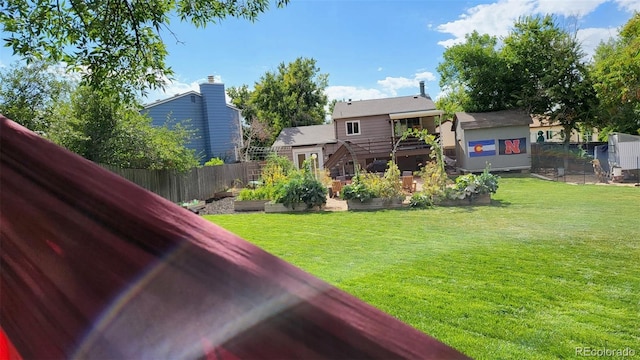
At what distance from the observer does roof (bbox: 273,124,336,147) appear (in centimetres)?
2783

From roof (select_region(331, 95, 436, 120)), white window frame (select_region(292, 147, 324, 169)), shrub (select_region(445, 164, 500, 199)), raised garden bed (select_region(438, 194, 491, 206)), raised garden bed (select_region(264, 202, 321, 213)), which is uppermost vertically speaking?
roof (select_region(331, 95, 436, 120))

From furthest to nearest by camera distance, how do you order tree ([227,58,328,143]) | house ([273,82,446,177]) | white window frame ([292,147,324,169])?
1. tree ([227,58,328,143])
2. white window frame ([292,147,324,169])
3. house ([273,82,446,177])

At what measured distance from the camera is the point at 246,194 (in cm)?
1422

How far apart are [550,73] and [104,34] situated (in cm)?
2810

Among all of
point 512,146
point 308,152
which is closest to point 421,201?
point 512,146

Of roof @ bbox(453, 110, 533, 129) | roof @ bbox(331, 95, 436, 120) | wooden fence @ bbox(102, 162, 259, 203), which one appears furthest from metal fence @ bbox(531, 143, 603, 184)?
wooden fence @ bbox(102, 162, 259, 203)

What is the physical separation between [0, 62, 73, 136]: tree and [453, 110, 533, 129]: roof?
67.5 ft

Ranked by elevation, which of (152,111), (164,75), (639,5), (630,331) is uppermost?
(639,5)

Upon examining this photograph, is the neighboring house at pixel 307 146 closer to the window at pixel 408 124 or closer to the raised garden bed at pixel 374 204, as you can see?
the window at pixel 408 124

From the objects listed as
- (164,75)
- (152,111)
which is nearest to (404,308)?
(164,75)

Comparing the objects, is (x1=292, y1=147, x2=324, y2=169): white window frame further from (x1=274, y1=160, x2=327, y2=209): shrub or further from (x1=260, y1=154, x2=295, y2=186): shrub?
(x1=274, y1=160, x2=327, y2=209): shrub

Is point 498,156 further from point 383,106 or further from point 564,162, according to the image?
point 383,106

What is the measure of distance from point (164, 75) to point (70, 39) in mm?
927

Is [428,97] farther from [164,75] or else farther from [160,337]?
[160,337]
